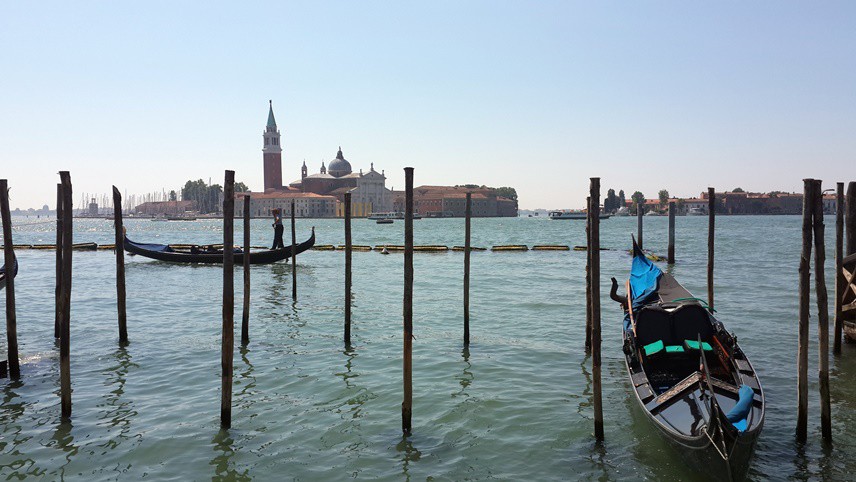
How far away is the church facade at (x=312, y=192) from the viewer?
10912cm

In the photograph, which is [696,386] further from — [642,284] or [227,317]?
[227,317]

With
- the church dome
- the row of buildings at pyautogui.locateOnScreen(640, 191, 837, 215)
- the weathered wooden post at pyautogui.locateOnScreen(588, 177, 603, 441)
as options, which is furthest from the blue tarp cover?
the row of buildings at pyautogui.locateOnScreen(640, 191, 837, 215)

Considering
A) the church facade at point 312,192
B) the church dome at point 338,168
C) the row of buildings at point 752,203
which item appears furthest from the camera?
the row of buildings at point 752,203

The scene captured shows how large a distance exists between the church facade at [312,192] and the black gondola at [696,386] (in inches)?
4011

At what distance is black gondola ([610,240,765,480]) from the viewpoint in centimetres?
452

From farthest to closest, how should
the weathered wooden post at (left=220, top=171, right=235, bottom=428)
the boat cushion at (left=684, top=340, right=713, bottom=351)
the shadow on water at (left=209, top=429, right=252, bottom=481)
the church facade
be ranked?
the church facade
the boat cushion at (left=684, top=340, right=713, bottom=351)
the weathered wooden post at (left=220, top=171, right=235, bottom=428)
the shadow on water at (left=209, top=429, right=252, bottom=481)

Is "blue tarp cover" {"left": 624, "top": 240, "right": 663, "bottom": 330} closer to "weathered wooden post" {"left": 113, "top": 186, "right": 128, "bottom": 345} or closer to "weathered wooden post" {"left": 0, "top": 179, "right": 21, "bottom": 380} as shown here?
"weathered wooden post" {"left": 113, "top": 186, "right": 128, "bottom": 345}

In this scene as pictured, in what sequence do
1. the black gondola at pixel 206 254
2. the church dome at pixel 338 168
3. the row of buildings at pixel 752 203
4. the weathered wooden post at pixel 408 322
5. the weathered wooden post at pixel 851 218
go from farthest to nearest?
the row of buildings at pixel 752 203, the church dome at pixel 338 168, the black gondola at pixel 206 254, the weathered wooden post at pixel 851 218, the weathered wooden post at pixel 408 322

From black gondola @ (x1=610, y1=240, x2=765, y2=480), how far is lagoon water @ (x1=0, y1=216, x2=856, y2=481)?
360 millimetres

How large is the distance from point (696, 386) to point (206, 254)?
19983 mm

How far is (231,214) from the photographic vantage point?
235 inches

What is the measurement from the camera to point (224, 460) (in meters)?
5.41

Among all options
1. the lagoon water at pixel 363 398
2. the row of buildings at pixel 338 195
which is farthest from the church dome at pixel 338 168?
the lagoon water at pixel 363 398

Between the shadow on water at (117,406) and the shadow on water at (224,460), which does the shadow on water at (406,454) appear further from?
the shadow on water at (117,406)
